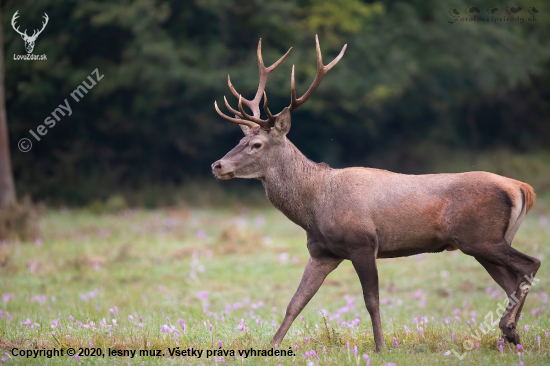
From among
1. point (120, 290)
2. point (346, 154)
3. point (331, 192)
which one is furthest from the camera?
point (346, 154)

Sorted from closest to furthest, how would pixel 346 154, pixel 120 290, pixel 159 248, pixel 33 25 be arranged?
pixel 120 290 < pixel 159 248 < pixel 33 25 < pixel 346 154

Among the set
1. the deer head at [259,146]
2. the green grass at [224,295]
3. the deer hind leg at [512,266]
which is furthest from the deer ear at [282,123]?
the deer hind leg at [512,266]

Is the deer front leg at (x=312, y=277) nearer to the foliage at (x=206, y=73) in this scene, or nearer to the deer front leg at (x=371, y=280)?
the deer front leg at (x=371, y=280)

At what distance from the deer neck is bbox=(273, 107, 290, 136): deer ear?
18cm

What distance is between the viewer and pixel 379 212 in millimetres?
5332

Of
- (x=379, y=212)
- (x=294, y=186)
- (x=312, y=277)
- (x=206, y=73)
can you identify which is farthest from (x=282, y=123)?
(x=206, y=73)

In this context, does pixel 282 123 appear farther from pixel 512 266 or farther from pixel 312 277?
pixel 512 266

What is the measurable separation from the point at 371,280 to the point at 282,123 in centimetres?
170

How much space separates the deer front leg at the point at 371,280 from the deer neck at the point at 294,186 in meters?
0.62

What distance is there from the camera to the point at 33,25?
57.6 ft

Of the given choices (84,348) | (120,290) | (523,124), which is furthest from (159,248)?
(523,124)

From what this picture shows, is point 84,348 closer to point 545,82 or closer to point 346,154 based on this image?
point 346,154

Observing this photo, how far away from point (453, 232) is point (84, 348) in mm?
3375

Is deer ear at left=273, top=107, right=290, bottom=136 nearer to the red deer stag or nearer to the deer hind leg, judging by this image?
the red deer stag
